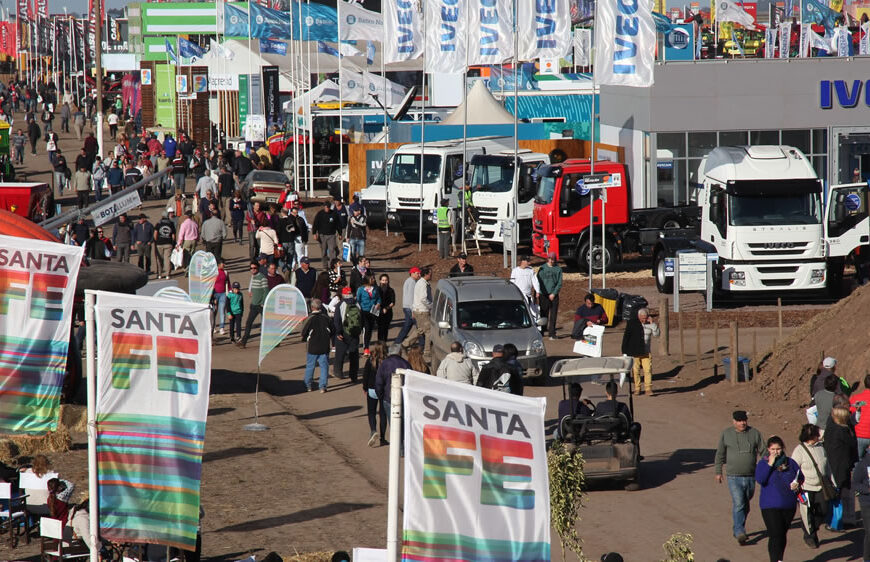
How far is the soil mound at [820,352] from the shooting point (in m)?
17.5

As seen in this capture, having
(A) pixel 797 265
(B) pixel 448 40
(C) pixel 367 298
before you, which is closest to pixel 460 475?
(C) pixel 367 298

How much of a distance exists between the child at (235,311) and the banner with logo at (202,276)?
1.46 ft

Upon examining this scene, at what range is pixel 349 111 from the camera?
47000 mm

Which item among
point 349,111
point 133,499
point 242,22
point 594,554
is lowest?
point 594,554

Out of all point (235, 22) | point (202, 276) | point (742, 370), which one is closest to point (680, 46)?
point (235, 22)

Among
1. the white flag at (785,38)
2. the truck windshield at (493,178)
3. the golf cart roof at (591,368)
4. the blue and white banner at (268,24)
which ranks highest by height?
the blue and white banner at (268,24)

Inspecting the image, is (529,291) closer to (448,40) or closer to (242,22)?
(448,40)

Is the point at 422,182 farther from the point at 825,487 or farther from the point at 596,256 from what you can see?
the point at 825,487

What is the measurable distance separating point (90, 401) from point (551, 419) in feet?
30.6

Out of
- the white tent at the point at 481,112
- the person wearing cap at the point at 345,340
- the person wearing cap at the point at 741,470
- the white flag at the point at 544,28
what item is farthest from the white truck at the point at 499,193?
the person wearing cap at the point at 741,470

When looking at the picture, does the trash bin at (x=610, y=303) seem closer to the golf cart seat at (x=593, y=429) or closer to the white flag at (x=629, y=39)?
the white flag at (x=629, y=39)

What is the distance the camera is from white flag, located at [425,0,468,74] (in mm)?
31656

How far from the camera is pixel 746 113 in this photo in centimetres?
3662

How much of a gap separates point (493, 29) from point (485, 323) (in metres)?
13.2
